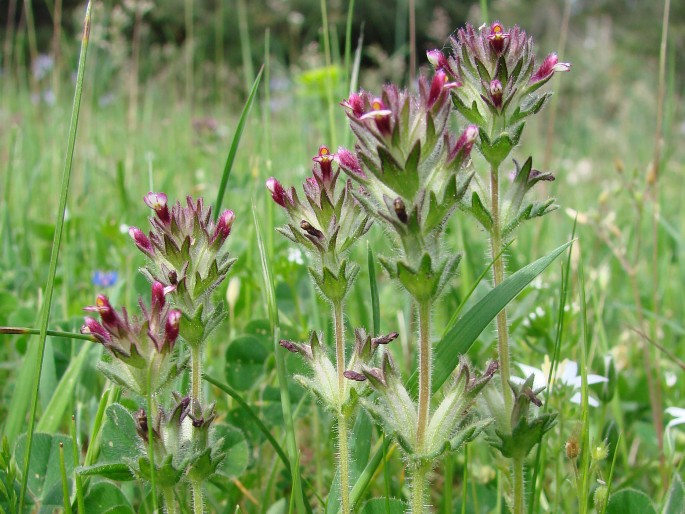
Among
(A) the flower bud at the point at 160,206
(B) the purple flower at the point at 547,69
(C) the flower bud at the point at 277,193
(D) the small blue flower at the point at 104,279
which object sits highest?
(B) the purple flower at the point at 547,69

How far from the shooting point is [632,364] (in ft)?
8.65

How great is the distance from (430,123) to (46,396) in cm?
132

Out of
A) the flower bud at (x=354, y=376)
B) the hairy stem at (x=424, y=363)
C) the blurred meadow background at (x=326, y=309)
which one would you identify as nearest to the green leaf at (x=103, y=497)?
the blurred meadow background at (x=326, y=309)

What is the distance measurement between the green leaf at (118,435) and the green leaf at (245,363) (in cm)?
61

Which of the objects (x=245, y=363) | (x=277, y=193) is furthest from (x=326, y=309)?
(x=277, y=193)

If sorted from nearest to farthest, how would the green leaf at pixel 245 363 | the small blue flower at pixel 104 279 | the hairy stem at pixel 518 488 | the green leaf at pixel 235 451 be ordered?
the hairy stem at pixel 518 488 < the green leaf at pixel 235 451 < the green leaf at pixel 245 363 < the small blue flower at pixel 104 279

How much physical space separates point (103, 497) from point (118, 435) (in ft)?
0.45

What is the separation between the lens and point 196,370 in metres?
1.35

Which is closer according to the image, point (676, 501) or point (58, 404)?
point (676, 501)

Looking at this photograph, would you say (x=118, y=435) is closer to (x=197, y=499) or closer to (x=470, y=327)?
(x=197, y=499)

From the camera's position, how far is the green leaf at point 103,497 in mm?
1457

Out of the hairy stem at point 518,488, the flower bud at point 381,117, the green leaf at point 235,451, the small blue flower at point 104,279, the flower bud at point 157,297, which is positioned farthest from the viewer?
the small blue flower at point 104,279

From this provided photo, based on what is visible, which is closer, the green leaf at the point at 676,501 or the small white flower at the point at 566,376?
the green leaf at the point at 676,501

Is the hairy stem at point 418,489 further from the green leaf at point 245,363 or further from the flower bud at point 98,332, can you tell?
the green leaf at point 245,363
